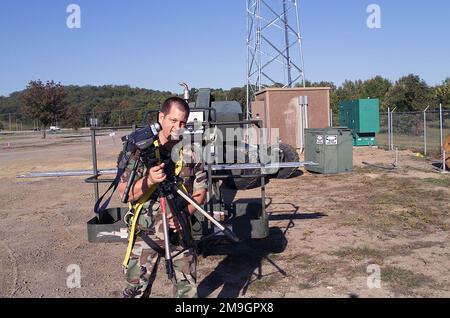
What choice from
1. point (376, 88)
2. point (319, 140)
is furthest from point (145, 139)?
point (376, 88)

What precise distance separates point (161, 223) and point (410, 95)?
42.2 meters

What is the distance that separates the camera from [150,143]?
120 inches

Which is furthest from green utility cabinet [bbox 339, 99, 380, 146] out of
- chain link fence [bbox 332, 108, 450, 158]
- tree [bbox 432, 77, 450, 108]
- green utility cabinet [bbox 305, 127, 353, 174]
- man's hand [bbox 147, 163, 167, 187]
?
man's hand [bbox 147, 163, 167, 187]

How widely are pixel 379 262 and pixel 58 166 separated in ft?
51.1

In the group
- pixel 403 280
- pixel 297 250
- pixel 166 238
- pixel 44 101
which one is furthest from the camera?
pixel 44 101

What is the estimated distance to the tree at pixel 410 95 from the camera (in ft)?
134

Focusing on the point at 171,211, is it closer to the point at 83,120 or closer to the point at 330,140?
the point at 330,140

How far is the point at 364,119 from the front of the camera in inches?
878

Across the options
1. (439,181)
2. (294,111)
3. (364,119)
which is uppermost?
(294,111)

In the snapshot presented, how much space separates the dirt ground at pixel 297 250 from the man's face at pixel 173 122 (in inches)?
85.8

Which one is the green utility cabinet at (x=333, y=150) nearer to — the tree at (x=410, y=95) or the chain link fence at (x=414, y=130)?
the chain link fence at (x=414, y=130)

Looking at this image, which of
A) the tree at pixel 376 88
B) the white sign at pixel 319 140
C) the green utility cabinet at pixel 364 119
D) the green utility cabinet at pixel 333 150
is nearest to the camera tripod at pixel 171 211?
the green utility cabinet at pixel 333 150

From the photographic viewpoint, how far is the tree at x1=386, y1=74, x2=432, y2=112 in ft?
134
